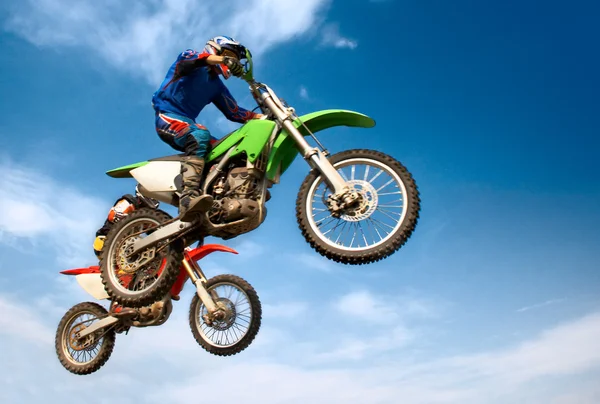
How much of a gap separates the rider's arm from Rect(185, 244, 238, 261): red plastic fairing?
7.62 feet

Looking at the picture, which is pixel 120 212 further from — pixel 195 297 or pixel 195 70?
pixel 195 70

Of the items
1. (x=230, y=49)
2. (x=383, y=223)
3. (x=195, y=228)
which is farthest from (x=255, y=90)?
(x=383, y=223)

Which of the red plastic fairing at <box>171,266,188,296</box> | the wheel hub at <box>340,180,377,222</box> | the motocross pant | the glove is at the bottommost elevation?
the wheel hub at <box>340,180,377,222</box>

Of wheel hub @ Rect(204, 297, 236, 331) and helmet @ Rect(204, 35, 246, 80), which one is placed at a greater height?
helmet @ Rect(204, 35, 246, 80)

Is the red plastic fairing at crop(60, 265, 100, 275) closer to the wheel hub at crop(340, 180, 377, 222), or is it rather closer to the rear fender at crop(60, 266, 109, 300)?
the rear fender at crop(60, 266, 109, 300)

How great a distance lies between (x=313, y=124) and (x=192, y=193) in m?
1.75

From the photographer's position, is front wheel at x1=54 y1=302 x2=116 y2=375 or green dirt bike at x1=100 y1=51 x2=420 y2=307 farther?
front wheel at x1=54 y1=302 x2=116 y2=375

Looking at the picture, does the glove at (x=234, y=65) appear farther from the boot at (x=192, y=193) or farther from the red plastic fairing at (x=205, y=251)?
the red plastic fairing at (x=205, y=251)

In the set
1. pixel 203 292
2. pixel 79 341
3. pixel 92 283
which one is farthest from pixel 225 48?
pixel 79 341

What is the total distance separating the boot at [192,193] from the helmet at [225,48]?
120cm

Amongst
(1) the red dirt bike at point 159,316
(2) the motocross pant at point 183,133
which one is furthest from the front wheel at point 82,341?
(2) the motocross pant at point 183,133

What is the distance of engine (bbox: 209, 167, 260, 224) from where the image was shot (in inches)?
284

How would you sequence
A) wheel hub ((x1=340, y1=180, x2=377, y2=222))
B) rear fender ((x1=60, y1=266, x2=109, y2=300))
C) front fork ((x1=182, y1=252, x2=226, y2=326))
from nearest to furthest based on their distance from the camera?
wheel hub ((x1=340, y1=180, x2=377, y2=222)) → front fork ((x1=182, y1=252, x2=226, y2=326)) → rear fender ((x1=60, y1=266, x2=109, y2=300))

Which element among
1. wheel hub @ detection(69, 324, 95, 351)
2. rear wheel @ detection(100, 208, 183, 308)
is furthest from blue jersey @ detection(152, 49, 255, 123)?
wheel hub @ detection(69, 324, 95, 351)
